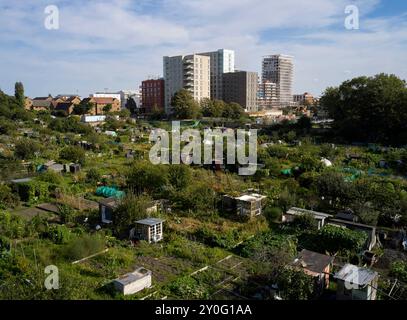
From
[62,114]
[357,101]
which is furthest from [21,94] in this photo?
[357,101]

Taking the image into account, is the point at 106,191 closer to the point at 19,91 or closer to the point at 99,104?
the point at 19,91

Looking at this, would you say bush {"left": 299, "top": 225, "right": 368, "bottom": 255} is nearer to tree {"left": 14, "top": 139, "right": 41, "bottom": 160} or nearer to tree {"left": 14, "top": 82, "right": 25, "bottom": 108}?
tree {"left": 14, "top": 139, "right": 41, "bottom": 160}

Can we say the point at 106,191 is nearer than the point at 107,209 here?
No

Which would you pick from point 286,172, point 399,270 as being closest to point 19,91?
point 286,172

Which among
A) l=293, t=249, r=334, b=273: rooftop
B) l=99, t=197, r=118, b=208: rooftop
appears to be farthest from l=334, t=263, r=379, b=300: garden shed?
l=99, t=197, r=118, b=208: rooftop

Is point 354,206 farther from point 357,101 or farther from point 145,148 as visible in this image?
point 357,101

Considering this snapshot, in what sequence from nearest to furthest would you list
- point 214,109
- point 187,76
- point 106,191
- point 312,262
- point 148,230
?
point 312,262 < point 148,230 < point 106,191 < point 214,109 < point 187,76
